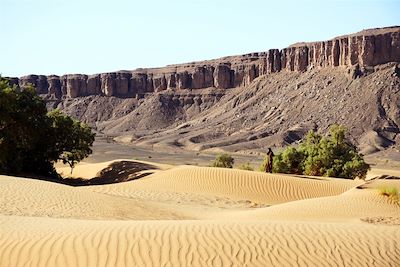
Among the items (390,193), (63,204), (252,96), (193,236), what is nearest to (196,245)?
(193,236)

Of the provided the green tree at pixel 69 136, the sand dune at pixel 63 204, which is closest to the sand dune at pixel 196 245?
the sand dune at pixel 63 204

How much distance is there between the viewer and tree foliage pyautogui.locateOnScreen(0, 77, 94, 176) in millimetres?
26781

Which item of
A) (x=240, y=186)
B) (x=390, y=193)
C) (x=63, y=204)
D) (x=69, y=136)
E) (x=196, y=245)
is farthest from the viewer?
(x=69, y=136)

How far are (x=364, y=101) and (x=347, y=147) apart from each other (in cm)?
6216

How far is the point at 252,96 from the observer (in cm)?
11506

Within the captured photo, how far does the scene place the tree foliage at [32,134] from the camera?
2678 centimetres

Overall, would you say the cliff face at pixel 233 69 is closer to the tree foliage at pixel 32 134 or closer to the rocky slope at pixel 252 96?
the rocky slope at pixel 252 96

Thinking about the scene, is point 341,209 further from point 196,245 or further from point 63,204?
point 63,204

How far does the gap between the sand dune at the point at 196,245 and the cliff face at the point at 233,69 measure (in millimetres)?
91932

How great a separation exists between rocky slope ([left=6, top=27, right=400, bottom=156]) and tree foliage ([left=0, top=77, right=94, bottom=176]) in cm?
5643

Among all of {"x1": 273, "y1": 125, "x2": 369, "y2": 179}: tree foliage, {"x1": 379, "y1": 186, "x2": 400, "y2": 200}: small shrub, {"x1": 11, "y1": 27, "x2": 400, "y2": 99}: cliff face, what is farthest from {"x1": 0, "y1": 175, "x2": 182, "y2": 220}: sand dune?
{"x1": 11, "y1": 27, "x2": 400, "y2": 99}: cliff face

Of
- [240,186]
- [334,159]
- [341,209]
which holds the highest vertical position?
[341,209]

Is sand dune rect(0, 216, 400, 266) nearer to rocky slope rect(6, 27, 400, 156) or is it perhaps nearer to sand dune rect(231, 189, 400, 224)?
sand dune rect(231, 189, 400, 224)

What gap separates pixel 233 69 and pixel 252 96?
1627cm
